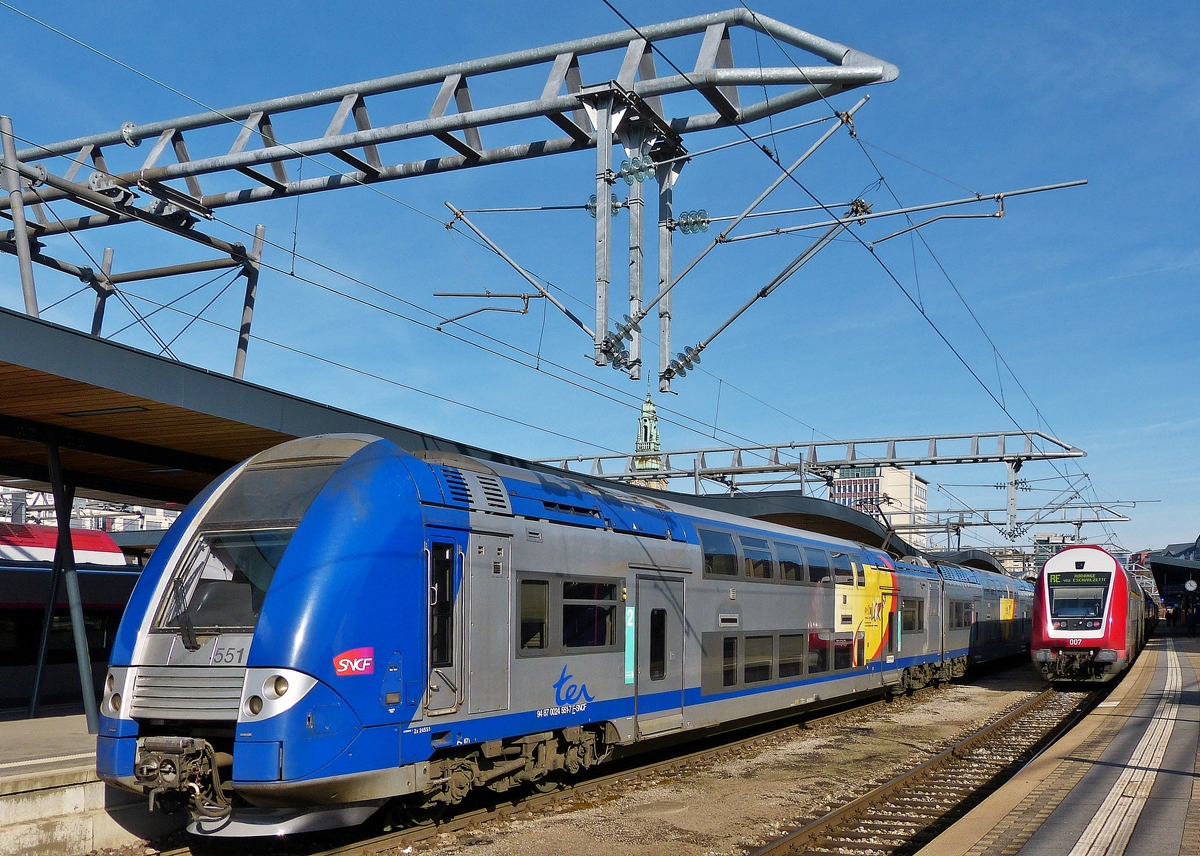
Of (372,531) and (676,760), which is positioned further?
(676,760)

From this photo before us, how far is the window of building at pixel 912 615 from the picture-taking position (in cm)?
2331

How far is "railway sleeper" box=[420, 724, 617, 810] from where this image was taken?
9.48 meters

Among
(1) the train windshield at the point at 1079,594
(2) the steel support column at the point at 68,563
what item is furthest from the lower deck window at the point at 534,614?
(1) the train windshield at the point at 1079,594

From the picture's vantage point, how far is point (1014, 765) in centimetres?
1435

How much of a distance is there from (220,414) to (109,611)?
1048 centimetres

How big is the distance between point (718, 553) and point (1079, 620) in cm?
1513

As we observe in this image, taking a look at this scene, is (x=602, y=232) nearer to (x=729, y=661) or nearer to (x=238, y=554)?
(x=238, y=554)

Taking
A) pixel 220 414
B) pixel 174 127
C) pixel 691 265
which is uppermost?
pixel 174 127

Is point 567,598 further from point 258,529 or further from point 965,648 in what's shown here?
point 965,648

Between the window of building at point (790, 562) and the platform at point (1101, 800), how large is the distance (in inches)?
179

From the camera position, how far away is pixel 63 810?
355 inches

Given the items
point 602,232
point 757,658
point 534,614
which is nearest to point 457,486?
point 534,614

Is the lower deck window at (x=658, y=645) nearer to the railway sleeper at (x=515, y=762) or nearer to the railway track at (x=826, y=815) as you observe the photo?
the railway sleeper at (x=515, y=762)

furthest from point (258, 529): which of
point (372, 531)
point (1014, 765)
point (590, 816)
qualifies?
point (1014, 765)
